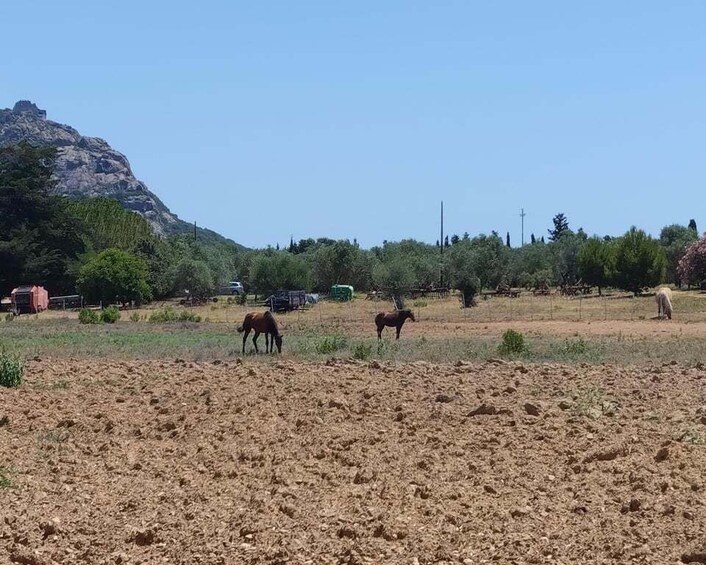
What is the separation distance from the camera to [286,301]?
64.3 m

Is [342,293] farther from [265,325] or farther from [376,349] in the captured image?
[376,349]

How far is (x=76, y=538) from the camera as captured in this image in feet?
29.2

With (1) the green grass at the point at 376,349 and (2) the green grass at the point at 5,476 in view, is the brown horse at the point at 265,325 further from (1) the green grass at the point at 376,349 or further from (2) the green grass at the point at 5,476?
(2) the green grass at the point at 5,476

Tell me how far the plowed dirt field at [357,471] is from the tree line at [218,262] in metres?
49.1

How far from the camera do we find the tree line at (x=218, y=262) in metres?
71.9

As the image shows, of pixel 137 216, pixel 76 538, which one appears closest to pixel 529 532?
pixel 76 538

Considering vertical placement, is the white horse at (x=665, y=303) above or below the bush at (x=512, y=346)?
above

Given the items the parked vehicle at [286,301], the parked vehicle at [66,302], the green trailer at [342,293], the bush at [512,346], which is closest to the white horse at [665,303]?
the bush at [512,346]

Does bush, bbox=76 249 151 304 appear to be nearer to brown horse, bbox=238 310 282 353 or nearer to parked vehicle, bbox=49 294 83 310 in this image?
parked vehicle, bbox=49 294 83 310

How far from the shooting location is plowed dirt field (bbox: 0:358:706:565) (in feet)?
27.8

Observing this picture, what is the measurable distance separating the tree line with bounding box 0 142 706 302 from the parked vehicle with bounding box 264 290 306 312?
6560 millimetres

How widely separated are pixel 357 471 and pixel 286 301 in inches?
2116

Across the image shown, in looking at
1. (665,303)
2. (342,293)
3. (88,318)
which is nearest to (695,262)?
(665,303)

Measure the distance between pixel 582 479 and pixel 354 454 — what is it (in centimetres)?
291
